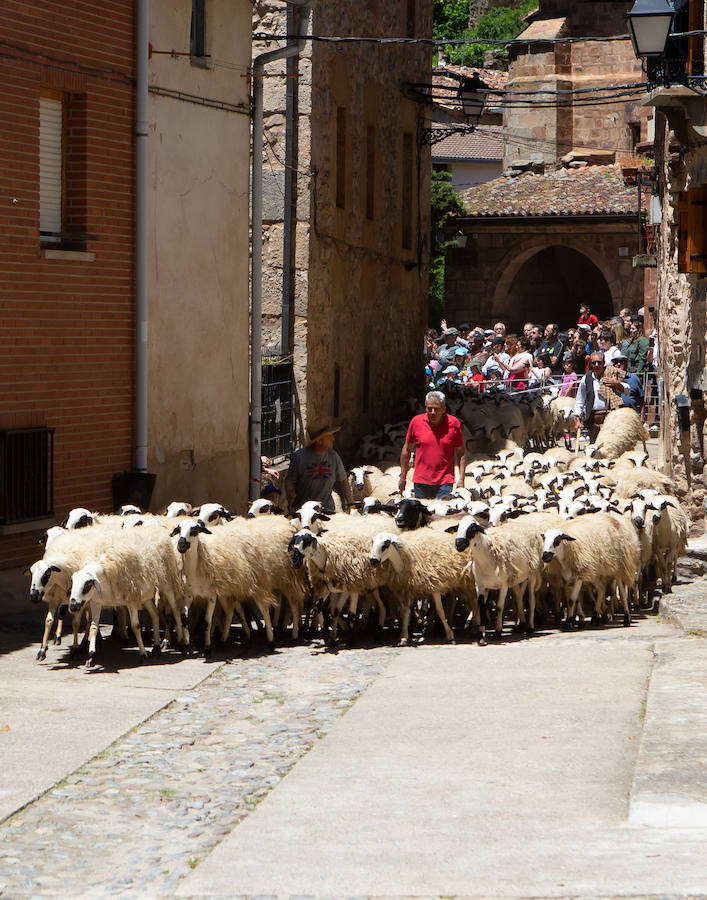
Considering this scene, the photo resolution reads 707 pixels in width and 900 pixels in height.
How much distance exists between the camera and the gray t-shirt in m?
13.6

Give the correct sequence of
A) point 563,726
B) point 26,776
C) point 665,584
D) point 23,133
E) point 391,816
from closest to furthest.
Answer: point 391,816
point 26,776
point 563,726
point 23,133
point 665,584

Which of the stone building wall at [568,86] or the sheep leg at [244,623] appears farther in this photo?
the stone building wall at [568,86]

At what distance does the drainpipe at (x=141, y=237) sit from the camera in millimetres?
13812

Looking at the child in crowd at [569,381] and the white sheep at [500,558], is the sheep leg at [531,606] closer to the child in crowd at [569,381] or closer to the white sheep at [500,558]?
the white sheep at [500,558]

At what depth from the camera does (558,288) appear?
152 feet

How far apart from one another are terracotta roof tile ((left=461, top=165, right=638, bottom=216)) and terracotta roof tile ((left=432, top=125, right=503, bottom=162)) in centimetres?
2716

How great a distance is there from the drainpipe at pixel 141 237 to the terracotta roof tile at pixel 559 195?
26610 millimetres

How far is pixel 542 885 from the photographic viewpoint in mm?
5602

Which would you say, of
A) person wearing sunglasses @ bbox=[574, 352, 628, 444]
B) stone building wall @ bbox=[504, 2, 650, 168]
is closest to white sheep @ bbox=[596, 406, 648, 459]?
person wearing sunglasses @ bbox=[574, 352, 628, 444]

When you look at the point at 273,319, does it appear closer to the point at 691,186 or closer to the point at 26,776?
the point at 691,186

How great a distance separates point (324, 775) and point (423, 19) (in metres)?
22.4

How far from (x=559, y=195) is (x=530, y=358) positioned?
1469cm

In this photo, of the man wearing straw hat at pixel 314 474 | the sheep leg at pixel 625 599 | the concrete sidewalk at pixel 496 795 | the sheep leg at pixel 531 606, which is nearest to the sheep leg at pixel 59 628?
the concrete sidewalk at pixel 496 795

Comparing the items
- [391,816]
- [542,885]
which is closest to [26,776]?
[391,816]
